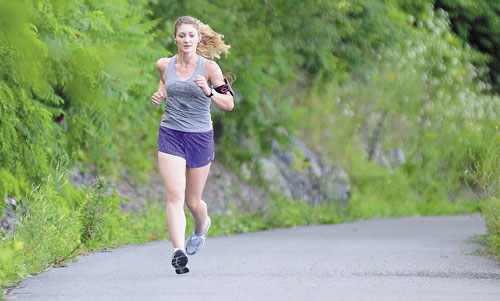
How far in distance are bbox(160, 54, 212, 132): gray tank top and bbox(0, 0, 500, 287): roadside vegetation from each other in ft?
2.04

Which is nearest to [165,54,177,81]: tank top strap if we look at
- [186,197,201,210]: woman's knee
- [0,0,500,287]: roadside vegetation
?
[0,0,500,287]: roadside vegetation

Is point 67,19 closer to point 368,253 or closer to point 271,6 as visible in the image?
point 368,253

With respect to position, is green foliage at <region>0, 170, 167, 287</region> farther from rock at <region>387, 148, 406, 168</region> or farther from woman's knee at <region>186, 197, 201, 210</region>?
rock at <region>387, 148, 406, 168</region>

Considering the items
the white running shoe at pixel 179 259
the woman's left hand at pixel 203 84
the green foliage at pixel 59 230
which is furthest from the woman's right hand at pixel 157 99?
the green foliage at pixel 59 230

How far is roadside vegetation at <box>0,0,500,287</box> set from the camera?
21.3ft

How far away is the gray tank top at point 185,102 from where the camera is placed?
27.1ft

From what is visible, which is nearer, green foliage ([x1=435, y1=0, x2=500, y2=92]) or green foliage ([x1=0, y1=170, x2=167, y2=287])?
green foliage ([x1=0, y1=170, x2=167, y2=287])

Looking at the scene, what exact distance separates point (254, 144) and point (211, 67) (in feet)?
36.6

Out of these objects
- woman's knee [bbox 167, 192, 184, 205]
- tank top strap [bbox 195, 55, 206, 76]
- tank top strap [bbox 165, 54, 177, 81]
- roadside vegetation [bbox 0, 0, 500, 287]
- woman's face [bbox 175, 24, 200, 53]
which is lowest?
roadside vegetation [bbox 0, 0, 500, 287]

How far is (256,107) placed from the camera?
1755 centimetres

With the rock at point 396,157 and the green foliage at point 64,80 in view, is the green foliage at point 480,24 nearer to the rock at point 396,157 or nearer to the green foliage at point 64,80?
the rock at point 396,157

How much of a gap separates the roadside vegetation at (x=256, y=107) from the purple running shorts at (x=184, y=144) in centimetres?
76

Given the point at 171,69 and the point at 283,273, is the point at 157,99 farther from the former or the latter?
the point at 283,273

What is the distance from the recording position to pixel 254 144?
1947cm
